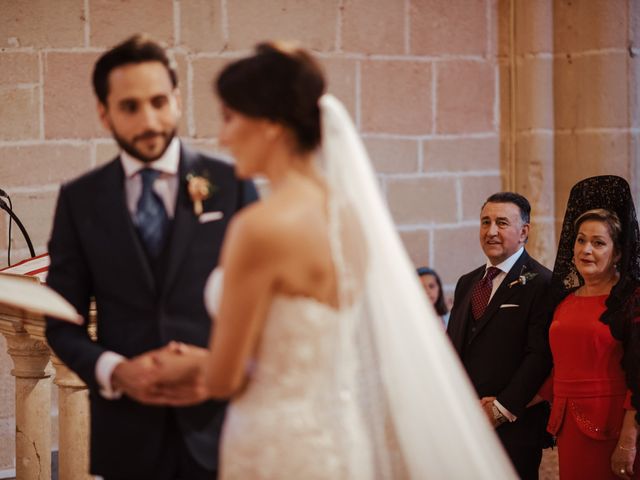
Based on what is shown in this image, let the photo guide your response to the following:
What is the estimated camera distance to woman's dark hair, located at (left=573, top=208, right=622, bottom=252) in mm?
4504

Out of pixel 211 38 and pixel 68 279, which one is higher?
pixel 211 38

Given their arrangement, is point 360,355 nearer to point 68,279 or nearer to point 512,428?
point 68,279

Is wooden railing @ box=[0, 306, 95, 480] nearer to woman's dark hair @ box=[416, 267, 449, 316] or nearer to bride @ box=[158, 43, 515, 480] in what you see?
bride @ box=[158, 43, 515, 480]

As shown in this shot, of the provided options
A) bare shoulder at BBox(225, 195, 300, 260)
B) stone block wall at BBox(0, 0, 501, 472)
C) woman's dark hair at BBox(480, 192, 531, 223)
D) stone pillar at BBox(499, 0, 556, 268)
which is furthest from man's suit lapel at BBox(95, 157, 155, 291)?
stone pillar at BBox(499, 0, 556, 268)

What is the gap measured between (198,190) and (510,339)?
2.24 m

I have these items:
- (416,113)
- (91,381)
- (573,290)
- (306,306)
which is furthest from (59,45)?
(306,306)

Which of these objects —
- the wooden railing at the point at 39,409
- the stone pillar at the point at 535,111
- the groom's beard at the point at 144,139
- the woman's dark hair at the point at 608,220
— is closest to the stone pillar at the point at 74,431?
the wooden railing at the point at 39,409

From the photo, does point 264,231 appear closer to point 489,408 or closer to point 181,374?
point 181,374

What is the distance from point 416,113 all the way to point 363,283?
4.06 metres

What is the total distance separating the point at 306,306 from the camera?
8.19 feet

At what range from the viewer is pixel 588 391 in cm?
441

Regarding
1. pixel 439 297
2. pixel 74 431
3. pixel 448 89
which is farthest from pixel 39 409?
pixel 448 89

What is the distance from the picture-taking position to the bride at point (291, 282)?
244 centimetres

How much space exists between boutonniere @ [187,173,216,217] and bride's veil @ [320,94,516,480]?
34cm
